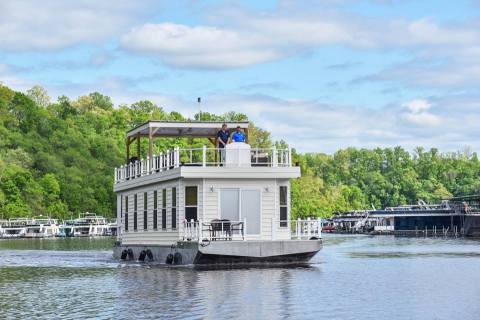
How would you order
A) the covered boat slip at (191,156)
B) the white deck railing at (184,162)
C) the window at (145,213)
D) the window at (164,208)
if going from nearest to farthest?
the covered boat slip at (191,156) < the white deck railing at (184,162) < the window at (164,208) < the window at (145,213)

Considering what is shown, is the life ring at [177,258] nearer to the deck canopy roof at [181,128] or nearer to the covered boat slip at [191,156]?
the covered boat slip at [191,156]

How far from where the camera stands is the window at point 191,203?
4153 centimetres

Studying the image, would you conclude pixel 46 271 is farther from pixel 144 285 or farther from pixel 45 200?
pixel 45 200

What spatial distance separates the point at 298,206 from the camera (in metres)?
167

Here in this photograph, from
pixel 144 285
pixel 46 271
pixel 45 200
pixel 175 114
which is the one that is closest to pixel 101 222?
pixel 45 200

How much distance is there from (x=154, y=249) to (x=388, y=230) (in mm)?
105129

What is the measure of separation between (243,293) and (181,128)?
59.6ft

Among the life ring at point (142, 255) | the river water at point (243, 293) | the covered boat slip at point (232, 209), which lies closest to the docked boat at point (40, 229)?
the life ring at point (142, 255)

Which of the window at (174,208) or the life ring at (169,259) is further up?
the window at (174,208)

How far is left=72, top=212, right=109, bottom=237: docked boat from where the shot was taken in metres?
147

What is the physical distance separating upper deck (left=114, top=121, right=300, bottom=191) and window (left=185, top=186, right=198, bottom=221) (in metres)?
0.98

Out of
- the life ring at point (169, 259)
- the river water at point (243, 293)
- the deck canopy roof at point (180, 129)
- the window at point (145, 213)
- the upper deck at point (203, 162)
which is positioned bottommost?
the river water at point (243, 293)

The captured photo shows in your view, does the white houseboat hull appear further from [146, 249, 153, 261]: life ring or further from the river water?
[146, 249, 153, 261]: life ring

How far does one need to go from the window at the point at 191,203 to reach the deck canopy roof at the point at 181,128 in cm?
518
